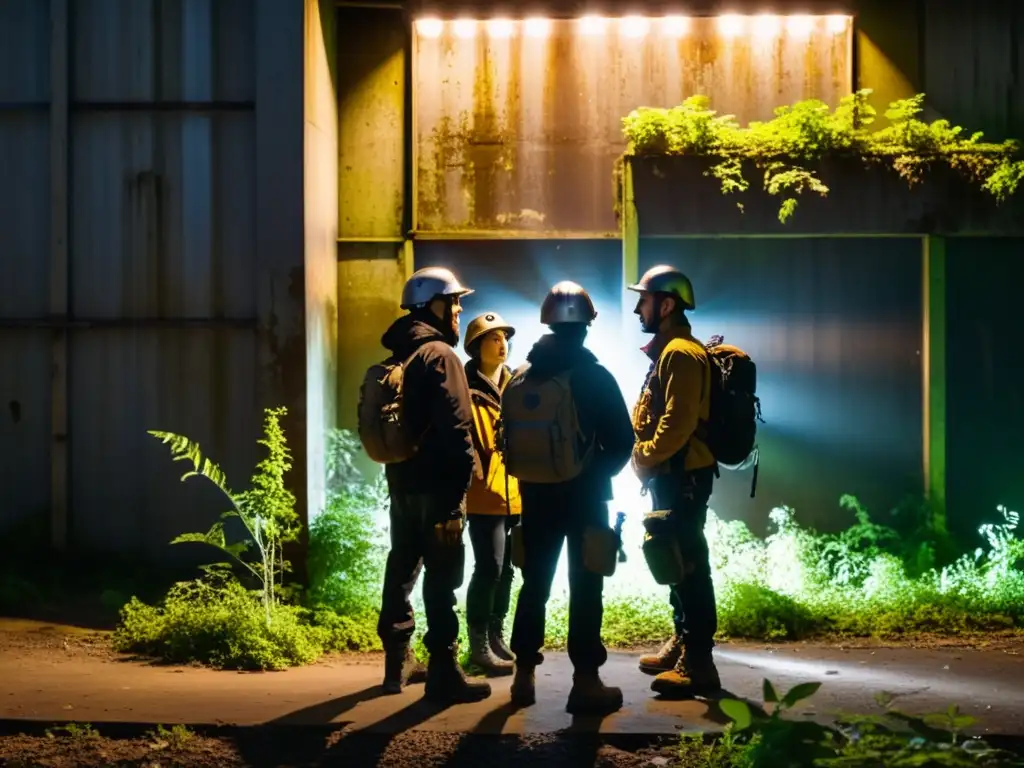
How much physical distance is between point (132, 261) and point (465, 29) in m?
3.44

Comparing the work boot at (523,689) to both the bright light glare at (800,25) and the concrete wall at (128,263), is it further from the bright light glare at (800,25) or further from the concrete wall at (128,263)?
the bright light glare at (800,25)

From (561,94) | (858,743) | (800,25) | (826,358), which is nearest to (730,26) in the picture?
(800,25)

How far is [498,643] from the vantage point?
310 inches

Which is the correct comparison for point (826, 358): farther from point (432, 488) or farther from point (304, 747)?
point (304, 747)

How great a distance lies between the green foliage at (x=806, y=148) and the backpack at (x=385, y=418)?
3.89 metres

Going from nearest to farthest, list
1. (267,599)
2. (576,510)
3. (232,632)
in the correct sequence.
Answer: (576,510) → (232,632) → (267,599)

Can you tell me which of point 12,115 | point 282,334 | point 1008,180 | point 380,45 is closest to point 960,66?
point 1008,180

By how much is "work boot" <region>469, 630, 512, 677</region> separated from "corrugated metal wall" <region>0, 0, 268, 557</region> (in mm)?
2891

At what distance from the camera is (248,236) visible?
31.9 feet

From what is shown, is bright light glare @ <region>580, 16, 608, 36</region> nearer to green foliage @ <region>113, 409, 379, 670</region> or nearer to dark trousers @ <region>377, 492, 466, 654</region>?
green foliage @ <region>113, 409, 379, 670</region>

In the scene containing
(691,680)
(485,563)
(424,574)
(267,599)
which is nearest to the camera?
(424,574)

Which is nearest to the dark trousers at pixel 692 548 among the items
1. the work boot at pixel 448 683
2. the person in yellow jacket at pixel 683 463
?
the person in yellow jacket at pixel 683 463

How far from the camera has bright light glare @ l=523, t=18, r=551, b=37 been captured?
1084cm

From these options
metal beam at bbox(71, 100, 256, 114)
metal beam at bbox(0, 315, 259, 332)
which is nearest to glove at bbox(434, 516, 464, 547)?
metal beam at bbox(0, 315, 259, 332)
